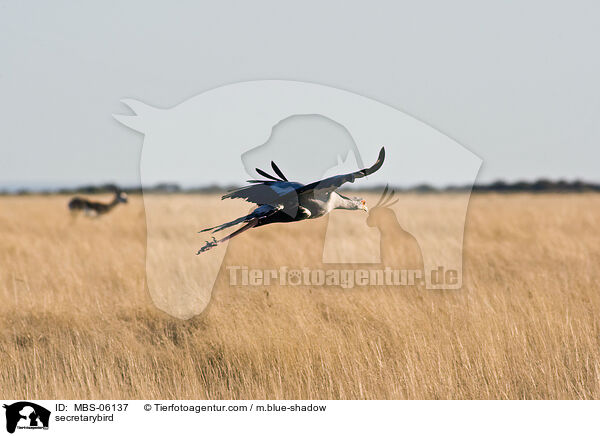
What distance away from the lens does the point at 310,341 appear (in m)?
5.09

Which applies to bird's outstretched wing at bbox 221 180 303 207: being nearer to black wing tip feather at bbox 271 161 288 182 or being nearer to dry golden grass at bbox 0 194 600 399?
black wing tip feather at bbox 271 161 288 182

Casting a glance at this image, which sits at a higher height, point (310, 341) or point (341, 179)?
point (341, 179)

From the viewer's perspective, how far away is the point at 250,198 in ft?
15.6

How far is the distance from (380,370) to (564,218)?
11.9 metres

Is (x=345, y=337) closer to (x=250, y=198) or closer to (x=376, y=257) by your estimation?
(x=250, y=198)

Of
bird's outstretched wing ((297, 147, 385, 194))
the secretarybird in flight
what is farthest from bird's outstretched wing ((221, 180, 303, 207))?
bird's outstretched wing ((297, 147, 385, 194))

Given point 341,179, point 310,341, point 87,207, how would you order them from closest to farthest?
point 341,179, point 310,341, point 87,207

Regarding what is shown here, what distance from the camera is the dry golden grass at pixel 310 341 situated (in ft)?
15.1

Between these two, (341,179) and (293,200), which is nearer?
(341,179)

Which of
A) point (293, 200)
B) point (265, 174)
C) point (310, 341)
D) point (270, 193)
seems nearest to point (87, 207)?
point (265, 174)
